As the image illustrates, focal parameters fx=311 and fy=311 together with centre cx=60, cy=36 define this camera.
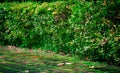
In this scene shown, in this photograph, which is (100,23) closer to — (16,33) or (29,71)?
(29,71)

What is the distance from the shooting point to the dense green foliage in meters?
9.70

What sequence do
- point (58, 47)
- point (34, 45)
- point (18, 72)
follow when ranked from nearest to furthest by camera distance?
point (18, 72) → point (58, 47) → point (34, 45)

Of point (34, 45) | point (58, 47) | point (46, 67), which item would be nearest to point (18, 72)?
point (46, 67)

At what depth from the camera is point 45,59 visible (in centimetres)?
983

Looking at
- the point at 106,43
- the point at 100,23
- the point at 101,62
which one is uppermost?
the point at 100,23

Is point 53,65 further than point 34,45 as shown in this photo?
No

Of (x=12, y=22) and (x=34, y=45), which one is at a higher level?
(x=12, y=22)

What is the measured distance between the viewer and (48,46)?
11.7 metres

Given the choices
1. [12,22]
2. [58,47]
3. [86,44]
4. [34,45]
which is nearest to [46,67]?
[86,44]

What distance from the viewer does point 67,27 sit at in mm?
10992

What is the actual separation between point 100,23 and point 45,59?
2.09m

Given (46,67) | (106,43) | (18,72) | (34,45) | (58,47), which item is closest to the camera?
(18,72)

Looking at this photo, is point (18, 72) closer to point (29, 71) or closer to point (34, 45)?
point (29, 71)

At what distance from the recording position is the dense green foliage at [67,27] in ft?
31.8
